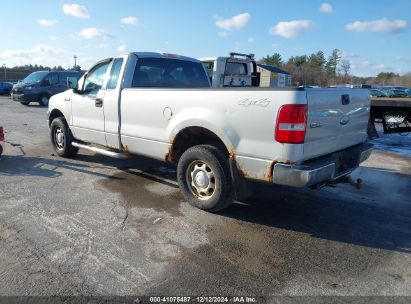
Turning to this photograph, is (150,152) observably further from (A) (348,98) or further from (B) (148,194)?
(A) (348,98)

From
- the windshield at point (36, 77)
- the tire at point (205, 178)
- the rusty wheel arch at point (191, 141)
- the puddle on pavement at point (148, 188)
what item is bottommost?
the puddle on pavement at point (148, 188)

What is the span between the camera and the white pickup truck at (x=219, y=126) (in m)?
3.74

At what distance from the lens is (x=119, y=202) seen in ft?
16.4

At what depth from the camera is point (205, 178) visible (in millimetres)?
4621

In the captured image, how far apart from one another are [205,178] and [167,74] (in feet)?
7.60

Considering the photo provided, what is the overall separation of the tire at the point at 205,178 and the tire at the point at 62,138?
11.1 ft

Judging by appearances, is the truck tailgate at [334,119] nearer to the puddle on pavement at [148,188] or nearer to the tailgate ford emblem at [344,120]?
the tailgate ford emblem at [344,120]

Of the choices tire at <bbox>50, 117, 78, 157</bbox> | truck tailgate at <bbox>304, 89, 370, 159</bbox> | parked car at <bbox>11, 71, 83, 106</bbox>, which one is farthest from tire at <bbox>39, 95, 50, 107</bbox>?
truck tailgate at <bbox>304, 89, 370, 159</bbox>

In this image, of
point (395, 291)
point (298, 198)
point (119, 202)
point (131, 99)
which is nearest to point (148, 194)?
point (119, 202)

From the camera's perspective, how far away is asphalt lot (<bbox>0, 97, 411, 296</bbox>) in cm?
313

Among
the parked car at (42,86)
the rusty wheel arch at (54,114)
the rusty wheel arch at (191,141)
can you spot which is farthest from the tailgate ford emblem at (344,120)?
the parked car at (42,86)

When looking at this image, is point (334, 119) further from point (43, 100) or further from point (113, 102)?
point (43, 100)

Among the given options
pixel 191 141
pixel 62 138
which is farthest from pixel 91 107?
pixel 191 141

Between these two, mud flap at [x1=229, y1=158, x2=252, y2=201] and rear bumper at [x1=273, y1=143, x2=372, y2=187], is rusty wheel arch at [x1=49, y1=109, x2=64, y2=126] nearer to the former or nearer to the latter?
mud flap at [x1=229, y1=158, x2=252, y2=201]
